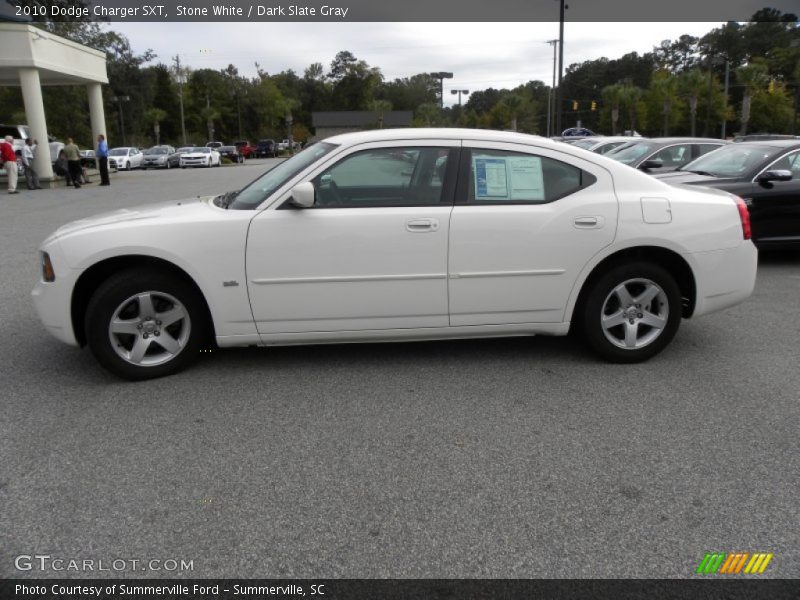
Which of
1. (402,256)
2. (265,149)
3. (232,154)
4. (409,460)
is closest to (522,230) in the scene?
(402,256)

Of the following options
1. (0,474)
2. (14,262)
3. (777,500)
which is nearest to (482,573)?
(777,500)

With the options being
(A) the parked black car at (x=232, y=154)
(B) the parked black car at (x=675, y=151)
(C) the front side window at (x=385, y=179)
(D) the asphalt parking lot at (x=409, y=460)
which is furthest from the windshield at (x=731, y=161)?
(A) the parked black car at (x=232, y=154)

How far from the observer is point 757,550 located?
8.70 ft

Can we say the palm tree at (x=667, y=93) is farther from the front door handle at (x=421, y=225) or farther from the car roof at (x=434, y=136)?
the front door handle at (x=421, y=225)

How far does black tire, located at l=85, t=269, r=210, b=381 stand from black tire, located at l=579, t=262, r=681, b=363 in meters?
2.69

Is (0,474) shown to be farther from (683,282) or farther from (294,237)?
(683,282)

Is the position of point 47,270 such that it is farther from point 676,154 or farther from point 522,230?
point 676,154

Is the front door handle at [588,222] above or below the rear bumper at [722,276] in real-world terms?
above

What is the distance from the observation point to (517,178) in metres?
4.59

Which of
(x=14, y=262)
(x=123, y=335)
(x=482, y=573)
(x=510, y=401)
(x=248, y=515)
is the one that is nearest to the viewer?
(x=482, y=573)

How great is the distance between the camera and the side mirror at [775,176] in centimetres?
791

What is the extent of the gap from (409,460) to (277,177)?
2.36 metres

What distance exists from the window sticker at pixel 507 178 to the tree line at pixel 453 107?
1866 inches

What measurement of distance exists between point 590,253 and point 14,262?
7.62m
